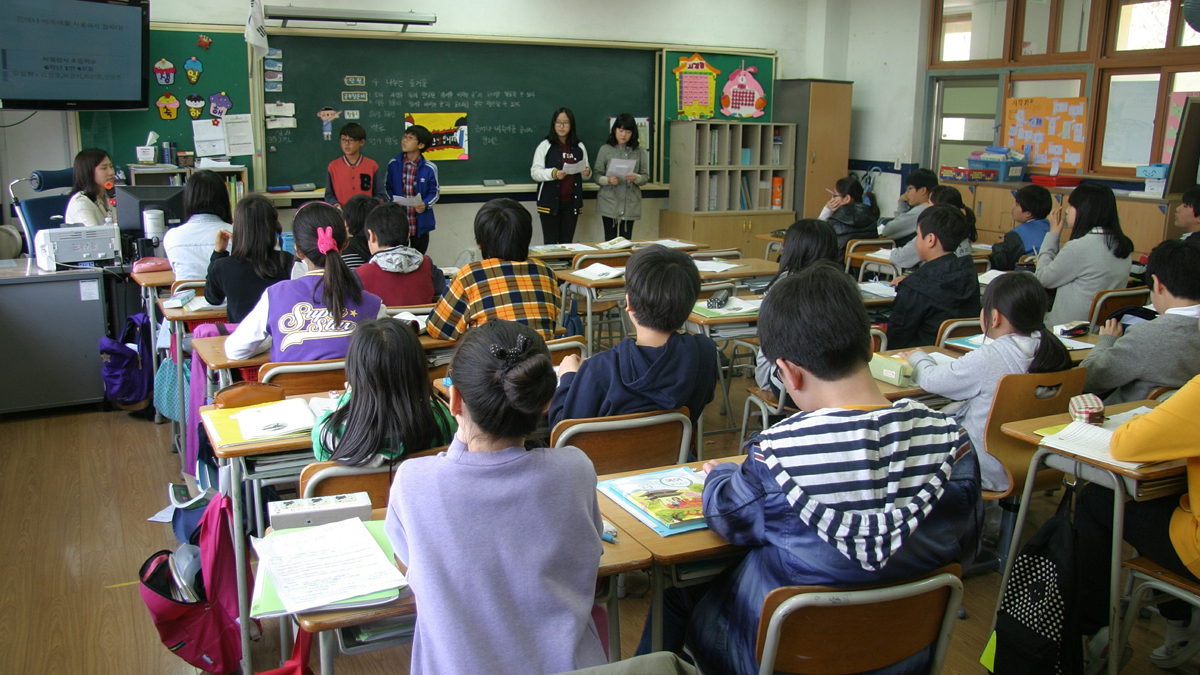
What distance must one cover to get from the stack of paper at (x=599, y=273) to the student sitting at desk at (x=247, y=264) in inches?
68.4

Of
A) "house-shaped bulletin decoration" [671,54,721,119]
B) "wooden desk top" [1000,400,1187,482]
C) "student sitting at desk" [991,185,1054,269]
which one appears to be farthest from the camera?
"house-shaped bulletin decoration" [671,54,721,119]

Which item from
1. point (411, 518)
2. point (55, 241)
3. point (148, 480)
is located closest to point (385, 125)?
point (55, 241)

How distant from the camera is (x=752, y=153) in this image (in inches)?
344

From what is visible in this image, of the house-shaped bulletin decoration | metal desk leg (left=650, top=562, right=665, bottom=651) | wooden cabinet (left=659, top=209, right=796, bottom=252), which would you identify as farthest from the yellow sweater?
the house-shaped bulletin decoration

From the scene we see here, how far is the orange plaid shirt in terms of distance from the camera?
3.31m

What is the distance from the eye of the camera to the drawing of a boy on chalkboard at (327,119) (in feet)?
23.4

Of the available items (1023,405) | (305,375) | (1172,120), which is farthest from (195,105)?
(1172,120)

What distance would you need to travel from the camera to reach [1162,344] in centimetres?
285

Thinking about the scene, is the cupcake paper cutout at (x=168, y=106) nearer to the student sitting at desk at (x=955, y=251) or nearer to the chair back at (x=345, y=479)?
the student sitting at desk at (x=955, y=251)

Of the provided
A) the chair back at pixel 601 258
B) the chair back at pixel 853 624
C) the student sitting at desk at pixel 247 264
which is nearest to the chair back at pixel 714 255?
the chair back at pixel 601 258

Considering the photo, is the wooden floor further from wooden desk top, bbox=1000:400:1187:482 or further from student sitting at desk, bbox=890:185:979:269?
student sitting at desk, bbox=890:185:979:269

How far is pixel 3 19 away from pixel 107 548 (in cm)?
382

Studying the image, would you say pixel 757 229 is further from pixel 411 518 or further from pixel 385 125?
pixel 411 518

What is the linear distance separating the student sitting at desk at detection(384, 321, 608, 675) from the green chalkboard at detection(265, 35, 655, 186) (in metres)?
6.17
